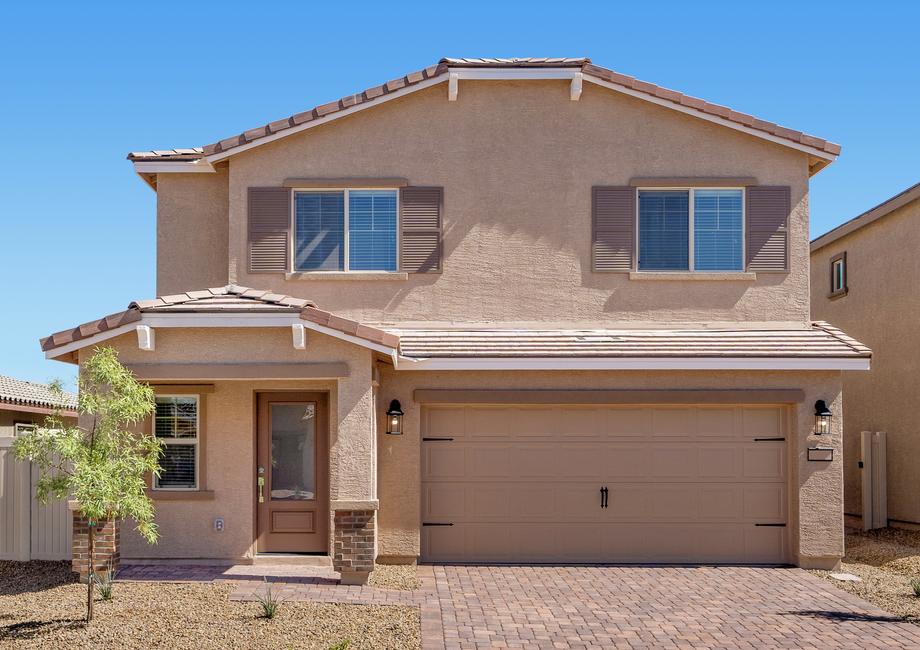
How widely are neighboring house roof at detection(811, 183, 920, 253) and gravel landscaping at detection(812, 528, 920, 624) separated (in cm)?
581

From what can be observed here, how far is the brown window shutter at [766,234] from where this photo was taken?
14.4m

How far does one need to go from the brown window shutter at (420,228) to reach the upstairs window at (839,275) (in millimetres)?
10461

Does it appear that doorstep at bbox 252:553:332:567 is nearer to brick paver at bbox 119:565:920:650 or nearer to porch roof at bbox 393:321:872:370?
brick paver at bbox 119:565:920:650

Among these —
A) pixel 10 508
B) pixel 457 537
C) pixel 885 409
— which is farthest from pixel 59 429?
pixel 885 409

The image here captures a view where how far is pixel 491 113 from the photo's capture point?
571 inches

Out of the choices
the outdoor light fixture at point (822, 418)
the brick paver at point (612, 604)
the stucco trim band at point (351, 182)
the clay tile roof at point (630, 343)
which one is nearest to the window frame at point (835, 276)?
the clay tile roof at point (630, 343)

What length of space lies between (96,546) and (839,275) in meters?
16.0

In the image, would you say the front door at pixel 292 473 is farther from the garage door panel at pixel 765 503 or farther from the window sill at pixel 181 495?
the garage door panel at pixel 765 503

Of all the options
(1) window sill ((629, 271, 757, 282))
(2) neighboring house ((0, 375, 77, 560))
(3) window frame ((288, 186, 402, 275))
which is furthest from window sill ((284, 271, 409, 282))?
(2) neighboring house ((0, 375, 77, 560))

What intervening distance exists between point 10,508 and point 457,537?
628cm

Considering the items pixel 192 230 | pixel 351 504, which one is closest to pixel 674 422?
pixel 351 504

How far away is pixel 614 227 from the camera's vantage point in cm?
1437

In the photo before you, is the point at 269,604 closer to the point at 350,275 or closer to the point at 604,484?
the point at 604,484

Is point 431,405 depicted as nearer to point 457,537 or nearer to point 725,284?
point 457,537
